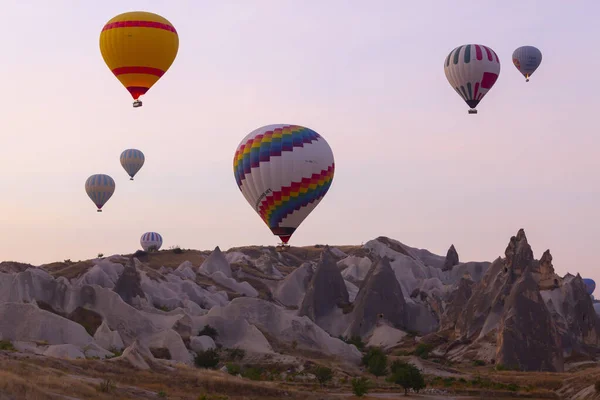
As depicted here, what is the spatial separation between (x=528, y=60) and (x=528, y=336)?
31718mm

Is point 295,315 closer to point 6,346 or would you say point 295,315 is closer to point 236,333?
point 236,333

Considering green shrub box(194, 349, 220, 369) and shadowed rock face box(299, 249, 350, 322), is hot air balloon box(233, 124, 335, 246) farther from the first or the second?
shadowed rock face box(299, 249, 350, 322)

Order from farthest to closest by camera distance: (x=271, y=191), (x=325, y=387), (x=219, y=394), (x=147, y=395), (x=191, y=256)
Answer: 1. (x=191, y=256)
2. (x=271, y=191)
3. (x=325, y=387)
4. (x=219, y=394)
5. (x=147, y=395)

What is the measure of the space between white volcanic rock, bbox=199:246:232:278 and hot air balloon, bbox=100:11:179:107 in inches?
2413

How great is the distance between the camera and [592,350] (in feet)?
288

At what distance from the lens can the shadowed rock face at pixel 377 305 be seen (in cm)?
9706

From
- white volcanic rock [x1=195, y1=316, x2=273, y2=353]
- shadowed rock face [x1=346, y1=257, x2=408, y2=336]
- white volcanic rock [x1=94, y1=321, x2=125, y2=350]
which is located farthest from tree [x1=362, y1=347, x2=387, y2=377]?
shadowed rock face [x1=346, y1=257, x2=408, y2=336]

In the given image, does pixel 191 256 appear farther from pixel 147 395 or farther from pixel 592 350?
pixel 147 395

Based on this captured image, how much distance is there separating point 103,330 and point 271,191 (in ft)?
53.5

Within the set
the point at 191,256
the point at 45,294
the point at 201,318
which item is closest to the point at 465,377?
the point at 201,318

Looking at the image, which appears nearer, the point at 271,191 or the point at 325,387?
the point at 325,387

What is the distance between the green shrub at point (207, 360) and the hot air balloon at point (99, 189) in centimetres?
4797

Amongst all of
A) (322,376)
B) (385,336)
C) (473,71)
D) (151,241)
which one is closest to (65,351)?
(322,376)

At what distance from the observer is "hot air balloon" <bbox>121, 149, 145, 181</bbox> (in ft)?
393
